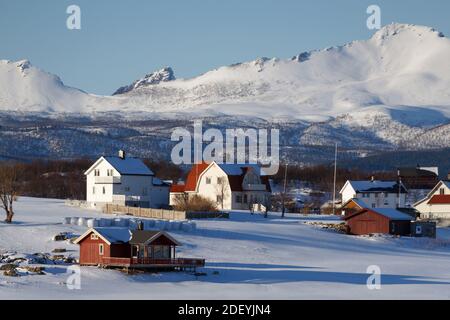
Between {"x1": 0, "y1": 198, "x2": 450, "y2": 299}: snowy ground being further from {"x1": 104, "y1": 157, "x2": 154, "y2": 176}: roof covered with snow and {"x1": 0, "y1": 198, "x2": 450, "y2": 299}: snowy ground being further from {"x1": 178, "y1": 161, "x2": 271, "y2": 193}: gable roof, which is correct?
{"x1": 178, "y1": 161, "x2": 271, "y2": 193}: gable roof

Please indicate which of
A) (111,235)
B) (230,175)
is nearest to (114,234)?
(111,235)

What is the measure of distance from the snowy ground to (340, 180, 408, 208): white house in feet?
66.1

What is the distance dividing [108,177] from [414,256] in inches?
1264

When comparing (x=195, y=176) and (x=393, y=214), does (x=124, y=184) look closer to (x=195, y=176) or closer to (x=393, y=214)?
(x=195, y=176)

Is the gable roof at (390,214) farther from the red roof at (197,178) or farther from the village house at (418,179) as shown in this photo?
the village house at (418,179)

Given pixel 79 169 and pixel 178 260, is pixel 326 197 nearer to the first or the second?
pixel 79 169

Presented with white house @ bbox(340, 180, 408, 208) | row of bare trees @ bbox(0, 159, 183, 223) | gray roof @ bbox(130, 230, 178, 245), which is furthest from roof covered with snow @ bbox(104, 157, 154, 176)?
gray roof @ bbox(130, 230, 178, 245)

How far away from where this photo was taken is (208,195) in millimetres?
100062

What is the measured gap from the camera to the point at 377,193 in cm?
10806

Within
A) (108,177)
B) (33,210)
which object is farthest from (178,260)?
(108,177)

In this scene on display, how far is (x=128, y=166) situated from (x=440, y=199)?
2697 cm

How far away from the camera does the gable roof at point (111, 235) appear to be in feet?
187

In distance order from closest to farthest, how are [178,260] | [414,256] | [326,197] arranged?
[178,260], [414,256], [326,197]

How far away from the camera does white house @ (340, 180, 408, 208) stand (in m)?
107
